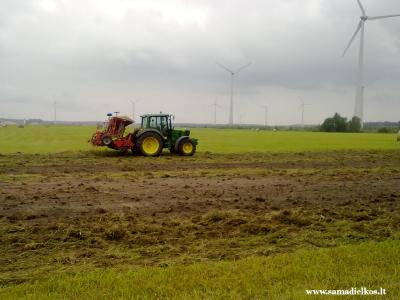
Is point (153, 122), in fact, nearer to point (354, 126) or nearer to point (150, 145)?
point (150, 145)

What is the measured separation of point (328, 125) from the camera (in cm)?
10594

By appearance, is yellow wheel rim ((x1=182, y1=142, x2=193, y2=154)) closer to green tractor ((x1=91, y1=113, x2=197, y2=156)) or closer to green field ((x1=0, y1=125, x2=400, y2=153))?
green tractor ((x1=91, y1=113, x2=197, y2=156))

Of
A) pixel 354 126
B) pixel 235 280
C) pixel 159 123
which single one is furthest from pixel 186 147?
pixel 354 126

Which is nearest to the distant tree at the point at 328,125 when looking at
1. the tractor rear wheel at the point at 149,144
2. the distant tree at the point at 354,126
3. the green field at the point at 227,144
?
the distant tree at the point at 354,126

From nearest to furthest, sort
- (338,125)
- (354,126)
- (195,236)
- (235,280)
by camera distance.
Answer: (235,280) → (195,236) → (354,126) → (338,125)

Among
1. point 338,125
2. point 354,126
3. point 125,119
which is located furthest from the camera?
point 338,125

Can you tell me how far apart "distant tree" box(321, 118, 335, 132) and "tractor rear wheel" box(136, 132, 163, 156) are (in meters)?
88.7

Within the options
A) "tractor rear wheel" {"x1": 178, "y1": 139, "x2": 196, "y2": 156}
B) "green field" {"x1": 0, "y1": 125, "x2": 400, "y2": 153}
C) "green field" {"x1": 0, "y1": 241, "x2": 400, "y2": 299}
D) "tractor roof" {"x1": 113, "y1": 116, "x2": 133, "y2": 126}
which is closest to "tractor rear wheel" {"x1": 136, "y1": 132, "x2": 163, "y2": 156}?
"tractor roof" {"x1": 113, "y1": 116, "x2": 133, "y2": 126}

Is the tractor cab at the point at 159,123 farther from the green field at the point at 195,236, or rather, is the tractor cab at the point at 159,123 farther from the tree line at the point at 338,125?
the tree line at the point at 338,125

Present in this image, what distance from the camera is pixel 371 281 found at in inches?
219

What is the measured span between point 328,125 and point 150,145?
296 feet

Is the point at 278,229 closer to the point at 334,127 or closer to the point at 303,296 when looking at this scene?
the point at 303,296

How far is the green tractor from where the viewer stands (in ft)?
72.5

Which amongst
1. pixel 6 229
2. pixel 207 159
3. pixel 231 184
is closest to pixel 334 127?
pixel 207 159
